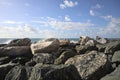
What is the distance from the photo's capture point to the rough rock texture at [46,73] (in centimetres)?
492

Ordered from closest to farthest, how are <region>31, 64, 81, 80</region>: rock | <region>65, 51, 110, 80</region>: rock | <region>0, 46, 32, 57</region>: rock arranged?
<region>31, 64, 81, 80</region>: rock
<region>65, 51, 110, 80</region>: rock
<region>0, 46, 32, 57</region>: rock

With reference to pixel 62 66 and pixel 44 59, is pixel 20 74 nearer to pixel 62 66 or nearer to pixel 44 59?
pixel 62 66

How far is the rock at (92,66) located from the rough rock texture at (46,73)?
2.60 feet

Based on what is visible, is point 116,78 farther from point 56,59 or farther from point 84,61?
point 56,59

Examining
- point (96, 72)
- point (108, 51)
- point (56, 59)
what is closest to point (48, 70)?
point (96, 72)

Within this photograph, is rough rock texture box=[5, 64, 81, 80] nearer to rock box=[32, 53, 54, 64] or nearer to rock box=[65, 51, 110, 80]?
rock box=[65, 51, 110, 80]

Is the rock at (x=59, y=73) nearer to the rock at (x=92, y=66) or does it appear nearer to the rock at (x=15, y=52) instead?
the rock at (x=92, y=66)

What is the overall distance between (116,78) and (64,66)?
4.30 ft

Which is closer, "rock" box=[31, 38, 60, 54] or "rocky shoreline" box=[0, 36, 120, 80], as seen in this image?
"rocky shoreline" box=[0, 36, 120, 80]

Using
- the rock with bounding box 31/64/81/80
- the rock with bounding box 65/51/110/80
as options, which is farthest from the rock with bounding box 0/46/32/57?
the rock with bounding box 31/64/81/80

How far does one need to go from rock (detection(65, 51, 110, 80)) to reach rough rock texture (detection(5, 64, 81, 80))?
79 centimetres

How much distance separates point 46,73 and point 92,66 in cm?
179

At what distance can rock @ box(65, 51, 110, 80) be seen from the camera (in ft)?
19.4

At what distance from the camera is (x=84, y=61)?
21.6 feet
